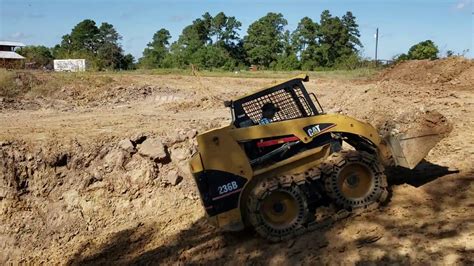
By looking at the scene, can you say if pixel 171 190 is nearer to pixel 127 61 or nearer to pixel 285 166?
pixel 285 166

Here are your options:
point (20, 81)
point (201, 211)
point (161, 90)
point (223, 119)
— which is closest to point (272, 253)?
point (201, 211)

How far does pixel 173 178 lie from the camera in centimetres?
1213

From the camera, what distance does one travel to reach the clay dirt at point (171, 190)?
732 cm

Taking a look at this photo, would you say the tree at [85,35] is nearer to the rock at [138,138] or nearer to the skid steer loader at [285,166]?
the rock at [138,138]

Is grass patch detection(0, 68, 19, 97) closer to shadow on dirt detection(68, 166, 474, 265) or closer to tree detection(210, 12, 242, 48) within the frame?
shadow on dirt detection(68, 166, 474, 265)

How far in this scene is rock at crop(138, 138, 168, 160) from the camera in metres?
12.4

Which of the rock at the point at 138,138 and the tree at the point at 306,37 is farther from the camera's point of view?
the tree at the point at 306,37

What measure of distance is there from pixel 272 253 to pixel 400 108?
6832mm

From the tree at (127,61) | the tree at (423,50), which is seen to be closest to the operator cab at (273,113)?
the tree at (423,50)

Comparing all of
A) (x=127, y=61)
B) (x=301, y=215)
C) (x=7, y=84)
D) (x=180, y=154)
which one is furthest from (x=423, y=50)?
(x=127, y=61)

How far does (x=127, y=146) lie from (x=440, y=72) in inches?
431

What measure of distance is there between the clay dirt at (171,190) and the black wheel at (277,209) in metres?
0.22

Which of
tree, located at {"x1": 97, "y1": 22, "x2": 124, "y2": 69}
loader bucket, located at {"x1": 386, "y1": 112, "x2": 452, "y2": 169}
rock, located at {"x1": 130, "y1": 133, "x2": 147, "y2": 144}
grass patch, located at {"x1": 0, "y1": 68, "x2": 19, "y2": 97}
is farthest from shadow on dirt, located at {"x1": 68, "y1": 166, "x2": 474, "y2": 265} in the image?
tree, located at {"x1": 97, "y1": 22, "x2": 124, "y2": 69}

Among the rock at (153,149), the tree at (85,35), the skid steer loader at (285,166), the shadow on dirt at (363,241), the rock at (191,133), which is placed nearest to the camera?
the shadow on dirt at (363,241)
